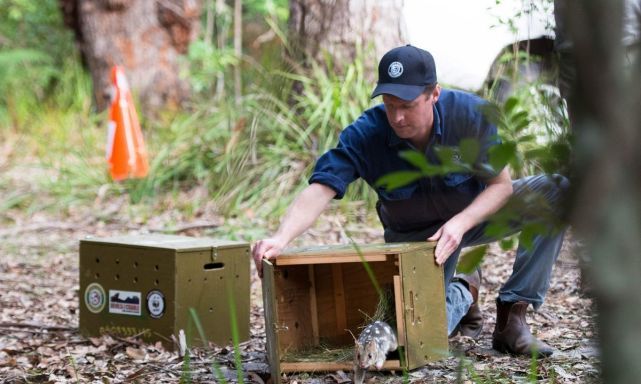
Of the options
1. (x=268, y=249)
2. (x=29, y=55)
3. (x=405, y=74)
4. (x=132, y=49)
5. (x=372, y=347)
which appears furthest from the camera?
(x=29, y=55)

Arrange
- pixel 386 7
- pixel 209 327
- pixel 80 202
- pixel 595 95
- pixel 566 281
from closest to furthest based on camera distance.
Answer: pixel 595 95
pixel 209 327
pixel 566 281
pixel 386 7
pixel 80 202

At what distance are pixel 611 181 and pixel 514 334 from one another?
106 inches

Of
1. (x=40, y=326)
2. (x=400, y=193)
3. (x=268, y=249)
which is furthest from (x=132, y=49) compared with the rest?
(x=268, y=249)

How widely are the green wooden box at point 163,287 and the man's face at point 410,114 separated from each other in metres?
0.96

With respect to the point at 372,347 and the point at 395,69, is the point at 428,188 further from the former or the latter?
the point at 372,347

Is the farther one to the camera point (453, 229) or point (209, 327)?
point (209, 327)

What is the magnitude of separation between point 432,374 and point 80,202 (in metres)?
4.83

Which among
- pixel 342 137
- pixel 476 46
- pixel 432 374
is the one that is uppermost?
pixel 476 46

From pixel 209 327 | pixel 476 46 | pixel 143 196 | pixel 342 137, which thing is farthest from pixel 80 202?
pixel 342 137

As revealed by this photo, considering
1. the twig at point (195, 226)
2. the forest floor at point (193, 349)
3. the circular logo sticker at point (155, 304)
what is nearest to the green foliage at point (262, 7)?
the twig at point (195, 226)

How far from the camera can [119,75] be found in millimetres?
8547

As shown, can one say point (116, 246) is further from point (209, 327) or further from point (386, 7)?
point (386, 7)

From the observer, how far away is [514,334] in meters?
3.72

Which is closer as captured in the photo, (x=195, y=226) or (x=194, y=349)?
(x=194, y=349)
